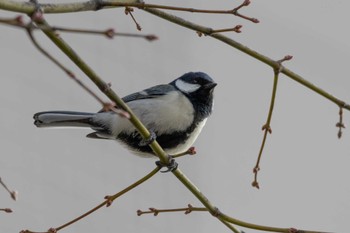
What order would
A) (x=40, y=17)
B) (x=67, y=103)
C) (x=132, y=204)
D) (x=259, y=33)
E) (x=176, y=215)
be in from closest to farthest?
(x=40, y=17)
(x=67, y=103)
(x=132, y=204)
(x=176, y=215)
(x=259, y=33)

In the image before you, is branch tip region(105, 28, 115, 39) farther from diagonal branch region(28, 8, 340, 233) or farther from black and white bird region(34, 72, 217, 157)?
black and white bird region(34, 72, 217, 157)

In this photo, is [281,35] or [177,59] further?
[281,35]

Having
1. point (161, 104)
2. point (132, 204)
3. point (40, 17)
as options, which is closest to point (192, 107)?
point (161, 104)

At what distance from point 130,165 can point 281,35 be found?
2.09 meters

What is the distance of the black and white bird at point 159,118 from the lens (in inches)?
106

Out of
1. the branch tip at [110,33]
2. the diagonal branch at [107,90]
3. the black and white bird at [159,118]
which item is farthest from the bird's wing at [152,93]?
the branch tip at [110,33]

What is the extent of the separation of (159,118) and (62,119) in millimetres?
398

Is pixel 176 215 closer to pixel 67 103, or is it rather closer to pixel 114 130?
pixel 67 103

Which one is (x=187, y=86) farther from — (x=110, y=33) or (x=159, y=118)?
(x=110, y=33)

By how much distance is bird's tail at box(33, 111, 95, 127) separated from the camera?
271cm

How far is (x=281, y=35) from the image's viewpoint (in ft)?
21.2

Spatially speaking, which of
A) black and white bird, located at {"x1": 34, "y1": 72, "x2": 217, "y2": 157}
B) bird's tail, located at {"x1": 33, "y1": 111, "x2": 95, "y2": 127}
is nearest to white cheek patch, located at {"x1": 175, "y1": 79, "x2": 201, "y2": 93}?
black and white bird, located at {"x1": 34, "y1": 72, "x2": 217, "y2": 157}

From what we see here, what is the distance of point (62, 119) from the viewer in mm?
2764

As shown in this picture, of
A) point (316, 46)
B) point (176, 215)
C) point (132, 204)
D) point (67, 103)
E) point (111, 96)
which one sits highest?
point (111, 96)
